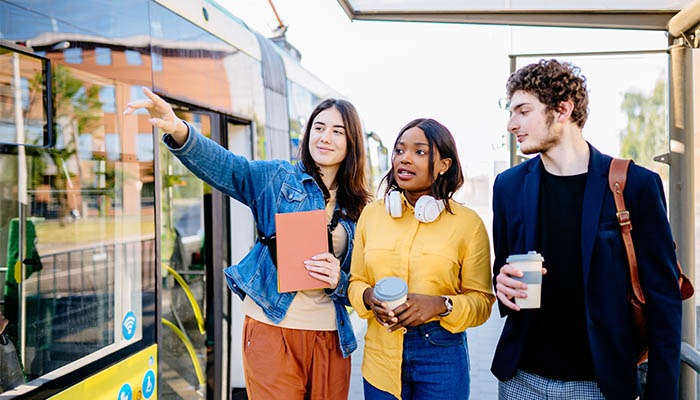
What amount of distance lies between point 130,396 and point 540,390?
2.02m

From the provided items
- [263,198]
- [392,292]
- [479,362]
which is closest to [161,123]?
[263,198]

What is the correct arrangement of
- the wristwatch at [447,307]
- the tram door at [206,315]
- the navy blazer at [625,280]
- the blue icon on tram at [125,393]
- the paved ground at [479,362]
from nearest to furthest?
the navy blazer at [625,280] → the wristwatch at [447,307] → the blue icon on tram at [125,393] → the tram door at [206,315] → the paved ground at [479,362]

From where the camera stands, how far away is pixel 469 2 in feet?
10.5

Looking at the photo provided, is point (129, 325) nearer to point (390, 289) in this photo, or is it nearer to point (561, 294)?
point (390, 289)

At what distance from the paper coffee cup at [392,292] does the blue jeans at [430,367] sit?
27 centimetres

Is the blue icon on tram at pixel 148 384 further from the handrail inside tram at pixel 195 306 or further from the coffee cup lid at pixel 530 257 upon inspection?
the coffee cup lid at pixel 530 257

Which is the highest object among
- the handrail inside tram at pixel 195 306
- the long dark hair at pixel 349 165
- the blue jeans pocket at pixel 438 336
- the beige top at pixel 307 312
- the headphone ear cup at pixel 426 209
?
the long dark hair at pixel 349 165

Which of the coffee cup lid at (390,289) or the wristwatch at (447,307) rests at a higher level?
the coffee cup lid at (390,289)

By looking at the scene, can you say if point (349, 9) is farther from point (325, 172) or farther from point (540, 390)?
point (540, 390)

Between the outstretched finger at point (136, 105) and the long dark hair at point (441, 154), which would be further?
the long dark hair at point (441, 154)

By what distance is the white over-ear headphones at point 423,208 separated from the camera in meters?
2.20

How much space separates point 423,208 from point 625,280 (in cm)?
72

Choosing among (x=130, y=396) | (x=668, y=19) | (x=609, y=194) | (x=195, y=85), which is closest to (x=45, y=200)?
(x=130, y=396)

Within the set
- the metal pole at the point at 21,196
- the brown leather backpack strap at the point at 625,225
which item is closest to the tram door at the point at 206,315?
the metal pole at the point at 21,196
